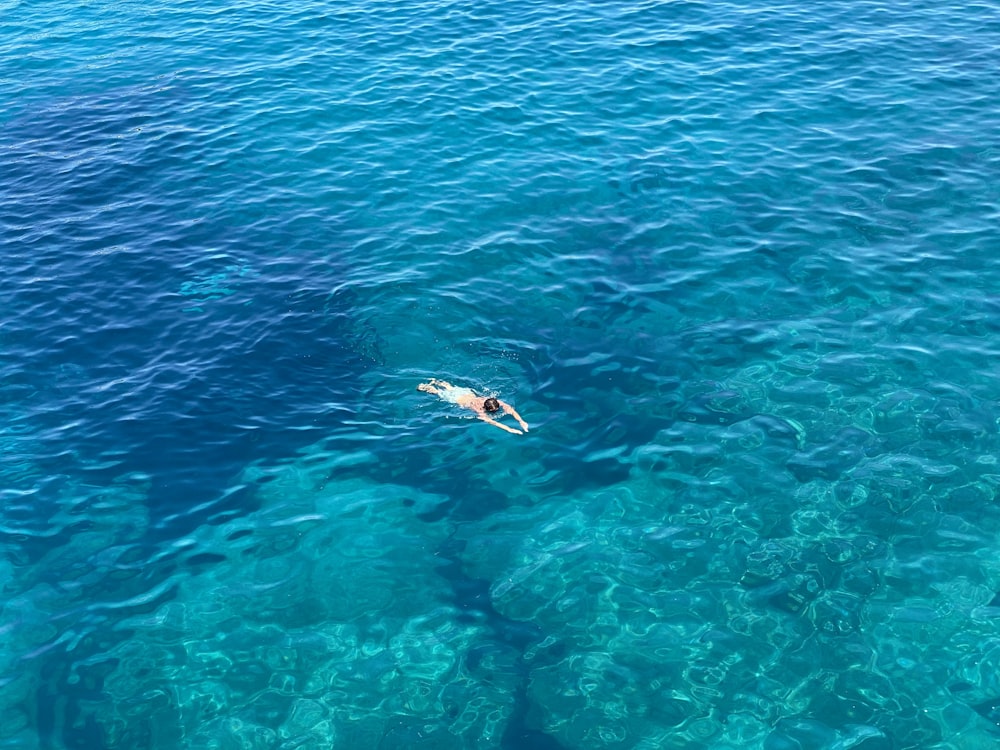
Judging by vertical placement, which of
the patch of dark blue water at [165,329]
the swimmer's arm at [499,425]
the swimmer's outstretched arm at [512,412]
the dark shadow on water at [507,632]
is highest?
the patch of dark blue water at [165,329]

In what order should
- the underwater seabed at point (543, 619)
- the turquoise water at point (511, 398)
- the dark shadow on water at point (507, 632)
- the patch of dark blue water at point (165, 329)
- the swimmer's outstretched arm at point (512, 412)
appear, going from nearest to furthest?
the dark shadow on water at point (507, 632) < the underwater seabed at point (543, 619) < the turquoise water at point (511, 398) < the swimmer's outstretched arm at point (512, 412) < the patch of dark blue water at point (165, 329)

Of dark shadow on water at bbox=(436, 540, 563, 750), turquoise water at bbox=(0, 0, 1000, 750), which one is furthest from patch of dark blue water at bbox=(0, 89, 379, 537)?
dark shadow on water at bbox=(436, 540, 563, 750)

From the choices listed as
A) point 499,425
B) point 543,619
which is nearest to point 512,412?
point 499,425

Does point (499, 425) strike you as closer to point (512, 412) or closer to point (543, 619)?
point (512, 412)

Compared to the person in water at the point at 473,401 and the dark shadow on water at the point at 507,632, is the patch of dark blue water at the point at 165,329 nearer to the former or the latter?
the person in water at the point at 473,401

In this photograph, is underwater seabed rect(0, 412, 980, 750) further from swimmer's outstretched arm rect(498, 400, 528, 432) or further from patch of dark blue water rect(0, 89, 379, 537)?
patch of dark blue water rect(0, 89, 379, 537)

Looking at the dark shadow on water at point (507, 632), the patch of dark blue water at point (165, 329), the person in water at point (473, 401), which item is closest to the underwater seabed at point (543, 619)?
the dark shadow on water at point (507, 632)
